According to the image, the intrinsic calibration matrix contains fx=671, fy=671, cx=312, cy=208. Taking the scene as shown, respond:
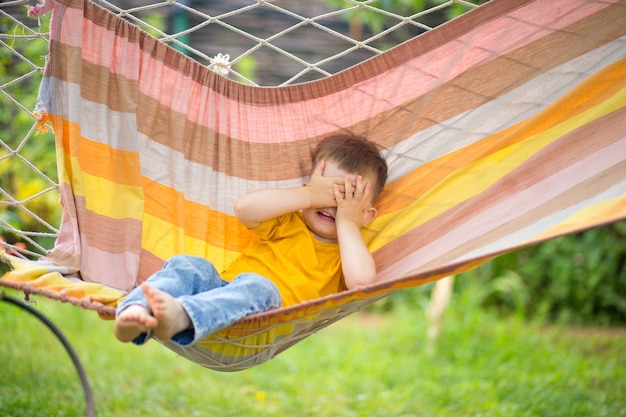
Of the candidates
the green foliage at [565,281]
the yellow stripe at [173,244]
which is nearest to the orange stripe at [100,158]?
the yellow stripe at [173,244]

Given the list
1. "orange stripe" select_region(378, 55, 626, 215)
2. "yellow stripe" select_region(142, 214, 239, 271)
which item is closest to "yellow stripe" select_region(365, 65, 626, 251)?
"orange stripe" select_region(378, 55, 626, 215)

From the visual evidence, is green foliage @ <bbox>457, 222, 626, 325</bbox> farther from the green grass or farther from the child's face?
the child's face

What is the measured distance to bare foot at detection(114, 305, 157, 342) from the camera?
3.72ft

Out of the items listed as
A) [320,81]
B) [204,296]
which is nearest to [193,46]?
[320,81]

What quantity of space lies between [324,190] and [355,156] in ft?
0.37

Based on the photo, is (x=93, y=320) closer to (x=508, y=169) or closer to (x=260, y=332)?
(x=260, y=332)

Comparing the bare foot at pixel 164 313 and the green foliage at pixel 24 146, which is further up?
the green foliage at pixel 24 146

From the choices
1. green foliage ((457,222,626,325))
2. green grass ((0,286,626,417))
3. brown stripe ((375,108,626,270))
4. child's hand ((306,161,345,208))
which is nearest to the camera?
brown stripe ((375,108,626,270))

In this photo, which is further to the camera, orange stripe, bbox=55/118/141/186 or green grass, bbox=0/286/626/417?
green grass, bbox=0/286/626/417

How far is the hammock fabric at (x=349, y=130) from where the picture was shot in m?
1.50

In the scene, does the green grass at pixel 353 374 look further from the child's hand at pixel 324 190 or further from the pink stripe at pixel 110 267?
the child's hand at pixel 324 190

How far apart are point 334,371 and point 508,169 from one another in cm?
137

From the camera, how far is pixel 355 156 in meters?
1.62

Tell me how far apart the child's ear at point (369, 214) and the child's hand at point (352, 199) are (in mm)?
37
